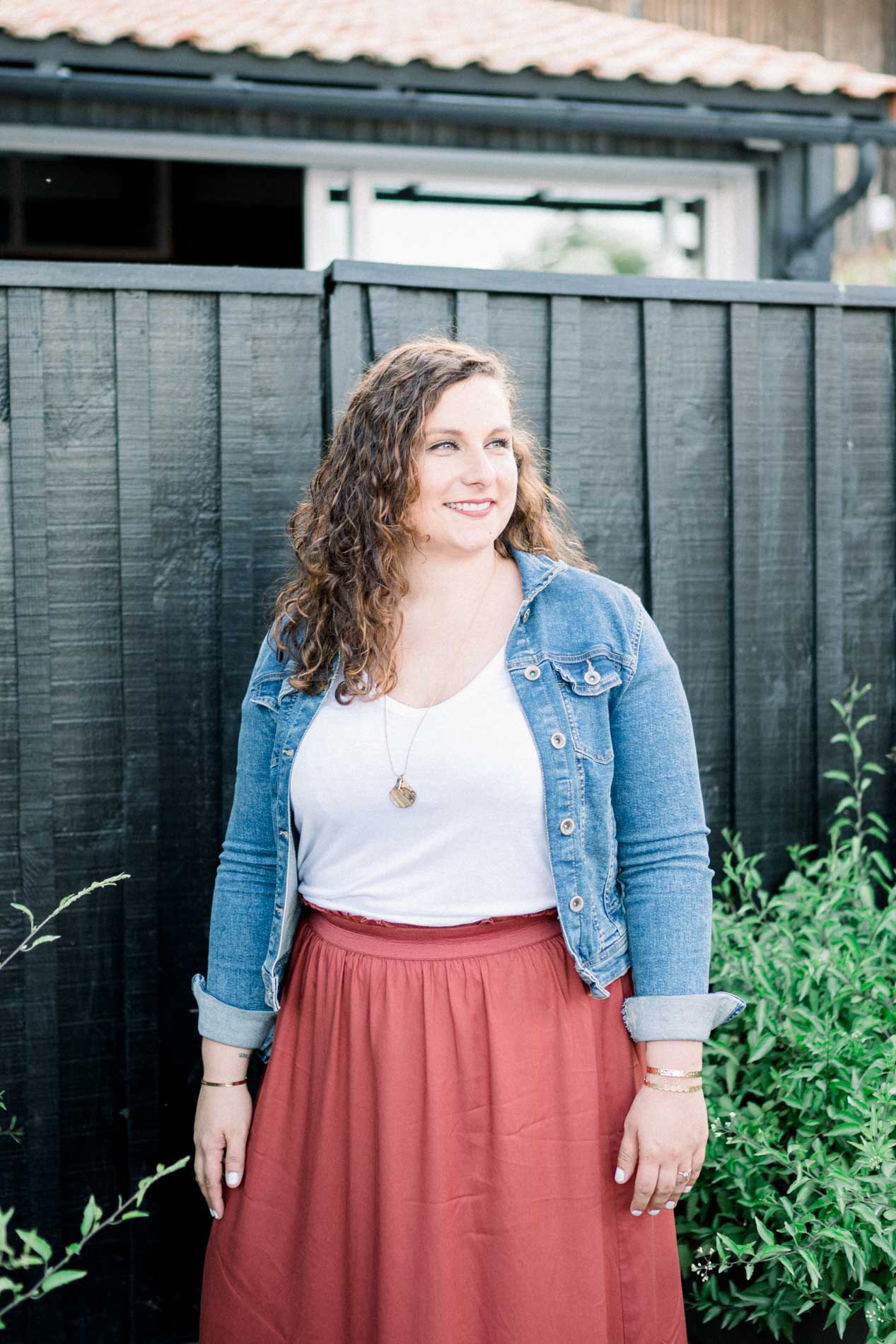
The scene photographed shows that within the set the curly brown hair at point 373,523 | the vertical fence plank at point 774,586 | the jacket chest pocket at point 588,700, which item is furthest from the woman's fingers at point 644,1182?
the vertical fence plank at point 774,586

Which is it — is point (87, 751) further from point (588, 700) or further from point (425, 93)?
point (425, 93)

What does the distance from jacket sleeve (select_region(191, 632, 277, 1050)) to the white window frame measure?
385cm

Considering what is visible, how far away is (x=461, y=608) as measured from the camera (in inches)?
75.4

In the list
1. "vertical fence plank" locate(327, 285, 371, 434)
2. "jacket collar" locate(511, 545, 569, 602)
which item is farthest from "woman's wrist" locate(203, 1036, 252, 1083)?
"vertical fence plank" locate(327, 285, 371, 434)

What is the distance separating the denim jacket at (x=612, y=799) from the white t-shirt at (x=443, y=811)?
0.03 meters

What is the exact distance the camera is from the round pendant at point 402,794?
1742mm

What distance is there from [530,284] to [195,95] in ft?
9.49

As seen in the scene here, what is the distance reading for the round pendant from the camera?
5.72 ft

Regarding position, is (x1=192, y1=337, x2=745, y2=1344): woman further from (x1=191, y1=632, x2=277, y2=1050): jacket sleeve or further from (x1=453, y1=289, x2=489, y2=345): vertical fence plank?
(x1=453, y1=289, x2=489, y2=345): vertical fence plank

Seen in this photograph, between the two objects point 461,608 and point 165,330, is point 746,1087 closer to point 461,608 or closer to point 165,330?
point 461,608

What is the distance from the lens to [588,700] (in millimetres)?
1803

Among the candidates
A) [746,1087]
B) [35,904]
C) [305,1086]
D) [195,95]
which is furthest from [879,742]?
[195,95]

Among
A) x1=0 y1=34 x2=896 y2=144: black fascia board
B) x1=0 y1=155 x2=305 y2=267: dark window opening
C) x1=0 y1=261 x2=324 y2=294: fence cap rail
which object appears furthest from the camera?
x1=0 y1=155 x2=305 y2=267: dark window opening

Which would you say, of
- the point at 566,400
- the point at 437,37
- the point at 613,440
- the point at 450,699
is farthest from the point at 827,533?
the point at 437,37
